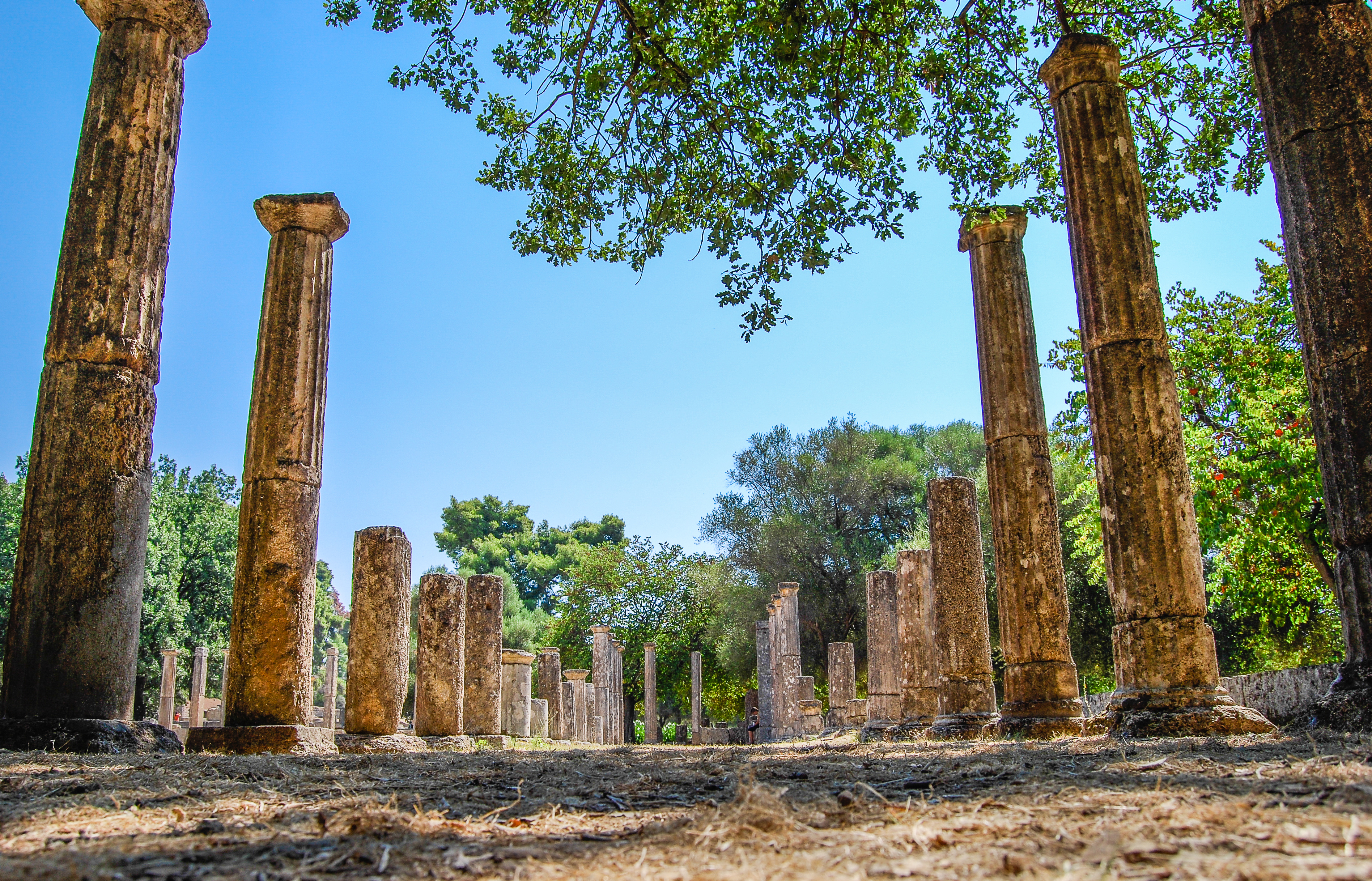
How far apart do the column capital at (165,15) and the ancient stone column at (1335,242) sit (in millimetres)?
8032

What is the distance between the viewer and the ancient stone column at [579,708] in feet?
90.7

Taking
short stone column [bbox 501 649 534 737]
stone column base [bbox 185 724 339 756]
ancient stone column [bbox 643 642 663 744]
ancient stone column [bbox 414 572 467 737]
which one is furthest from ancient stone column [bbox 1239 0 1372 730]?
ancient stone column [bbox 643 642 663 744]

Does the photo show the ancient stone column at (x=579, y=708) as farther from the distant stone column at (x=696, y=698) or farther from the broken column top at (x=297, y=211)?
the broken column top at (x=297, y=211)

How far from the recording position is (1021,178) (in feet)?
33.6

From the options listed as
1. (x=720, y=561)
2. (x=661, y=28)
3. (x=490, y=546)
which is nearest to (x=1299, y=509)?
(x=661, y=28)

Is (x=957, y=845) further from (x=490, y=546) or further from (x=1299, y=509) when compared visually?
(x=490, y=546)

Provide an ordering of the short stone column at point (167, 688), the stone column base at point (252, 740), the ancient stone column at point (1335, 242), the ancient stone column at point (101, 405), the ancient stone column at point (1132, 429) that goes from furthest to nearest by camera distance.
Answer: the short stone column at point (167, 688)
the stone column base at point (252, 740)
the ancient stone column at point (101, 405)
the ancient stone column at point (1132, 429)
the ancient stone column at point (1335, 242)

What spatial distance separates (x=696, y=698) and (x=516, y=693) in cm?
1262

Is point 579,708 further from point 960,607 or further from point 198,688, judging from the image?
point 960,607

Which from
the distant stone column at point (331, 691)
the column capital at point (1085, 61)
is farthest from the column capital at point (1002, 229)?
the distant stone column at point (331, 691)

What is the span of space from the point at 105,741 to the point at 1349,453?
791 cm

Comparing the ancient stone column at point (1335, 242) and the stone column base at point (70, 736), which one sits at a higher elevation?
the ancient stone column at point (1335, 242)

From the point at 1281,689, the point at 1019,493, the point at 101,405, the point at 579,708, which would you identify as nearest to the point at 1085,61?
the point at 1019,493

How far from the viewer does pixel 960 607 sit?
11359 mm
